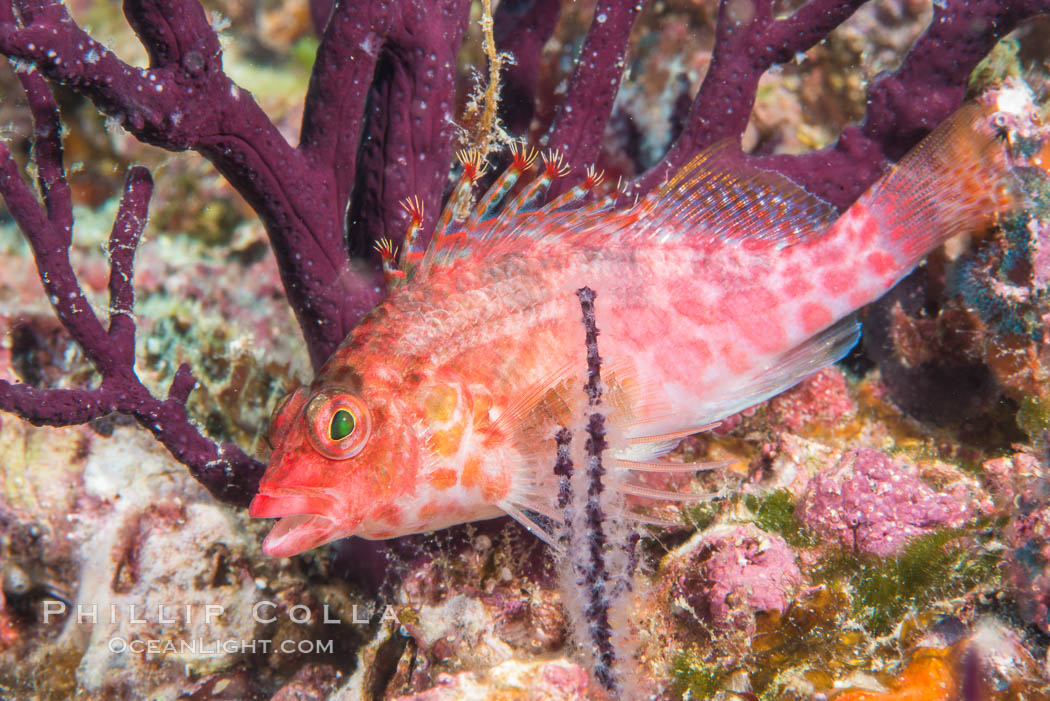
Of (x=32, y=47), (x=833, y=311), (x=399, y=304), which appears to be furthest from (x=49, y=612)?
(x=833, y=311)

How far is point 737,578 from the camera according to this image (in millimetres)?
2395

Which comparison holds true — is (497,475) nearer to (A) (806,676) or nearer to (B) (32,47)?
(A) (806,676)

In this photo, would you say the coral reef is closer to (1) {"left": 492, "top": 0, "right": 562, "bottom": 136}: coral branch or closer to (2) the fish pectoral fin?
(1) {"left": 492, "top": 0, "right": 562, "bottom": 136}: coral branch

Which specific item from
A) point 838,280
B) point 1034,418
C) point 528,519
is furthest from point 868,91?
point 528,519

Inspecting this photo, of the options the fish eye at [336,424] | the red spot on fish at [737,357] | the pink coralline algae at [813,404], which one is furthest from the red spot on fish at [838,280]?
the fish eye at [336,424]

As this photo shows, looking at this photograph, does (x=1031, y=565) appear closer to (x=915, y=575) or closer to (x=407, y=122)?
(x=915, y=575)

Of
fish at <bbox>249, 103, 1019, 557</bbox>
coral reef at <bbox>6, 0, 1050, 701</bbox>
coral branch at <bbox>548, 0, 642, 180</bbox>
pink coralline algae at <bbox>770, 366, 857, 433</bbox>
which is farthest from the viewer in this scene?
pink coralline algae at <bbox>770, 366, 857, 433</bbox>

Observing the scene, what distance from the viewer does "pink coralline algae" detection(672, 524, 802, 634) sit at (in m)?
2.36

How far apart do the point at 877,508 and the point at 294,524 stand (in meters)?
2.36

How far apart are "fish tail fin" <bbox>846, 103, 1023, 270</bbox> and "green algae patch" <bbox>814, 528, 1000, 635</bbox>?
1260mm

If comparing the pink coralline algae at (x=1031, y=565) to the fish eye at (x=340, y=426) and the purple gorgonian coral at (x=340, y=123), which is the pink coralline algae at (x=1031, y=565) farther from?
the fish eye at (x=340, y=426)

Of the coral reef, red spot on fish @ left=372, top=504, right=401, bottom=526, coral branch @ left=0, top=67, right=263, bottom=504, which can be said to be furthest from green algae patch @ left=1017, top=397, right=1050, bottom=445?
coral branch @ left=0, top=67, right=263, bottom=504

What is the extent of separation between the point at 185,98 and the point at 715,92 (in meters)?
2.46

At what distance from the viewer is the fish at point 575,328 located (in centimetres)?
248
